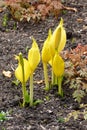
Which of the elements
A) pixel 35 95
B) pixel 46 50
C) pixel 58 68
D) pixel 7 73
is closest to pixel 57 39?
pixel 46 50

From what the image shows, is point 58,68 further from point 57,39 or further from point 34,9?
point 34,9

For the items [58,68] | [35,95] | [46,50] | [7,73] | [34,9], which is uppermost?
[34,9]

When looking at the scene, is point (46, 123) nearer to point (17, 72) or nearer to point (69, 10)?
point (17, 72)

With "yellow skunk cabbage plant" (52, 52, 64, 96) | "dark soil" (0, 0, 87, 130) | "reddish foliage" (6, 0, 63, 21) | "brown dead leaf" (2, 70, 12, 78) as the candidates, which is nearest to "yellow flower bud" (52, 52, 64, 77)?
"yellow skunk cabbage plant" (52, 52, 64, 96)

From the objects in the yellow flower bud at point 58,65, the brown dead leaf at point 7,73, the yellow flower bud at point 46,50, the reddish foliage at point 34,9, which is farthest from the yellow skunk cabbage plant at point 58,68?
the reddish foliage at point 34,9

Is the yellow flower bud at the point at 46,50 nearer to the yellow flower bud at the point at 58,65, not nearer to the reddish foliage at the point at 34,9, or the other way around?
the yellow flower bud at the point at 58,65
